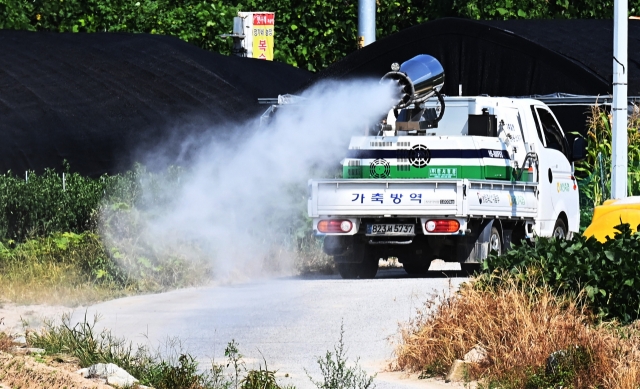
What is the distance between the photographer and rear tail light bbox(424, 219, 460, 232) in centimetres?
1919

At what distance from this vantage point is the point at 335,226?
1955 centimetres

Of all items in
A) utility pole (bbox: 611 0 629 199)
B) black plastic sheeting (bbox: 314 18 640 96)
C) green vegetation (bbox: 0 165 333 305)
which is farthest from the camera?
black plastic sheeting (bbox: 314 18 640 96)

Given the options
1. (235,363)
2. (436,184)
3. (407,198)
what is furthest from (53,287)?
(235,363)

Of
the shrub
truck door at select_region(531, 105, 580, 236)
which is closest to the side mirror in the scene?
truck door at select_region(531, 105, 580, 236)

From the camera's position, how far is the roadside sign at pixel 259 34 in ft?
118

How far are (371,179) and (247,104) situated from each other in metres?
9.91

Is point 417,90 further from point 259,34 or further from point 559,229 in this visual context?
point 259,34

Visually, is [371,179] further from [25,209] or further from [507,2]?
[507,2]

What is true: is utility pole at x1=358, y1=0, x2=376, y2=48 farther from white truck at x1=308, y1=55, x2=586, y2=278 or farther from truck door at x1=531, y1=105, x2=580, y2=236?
white truck at x1=308, y1=55, x2=586, y2=278

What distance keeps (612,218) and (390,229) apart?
15.1ft

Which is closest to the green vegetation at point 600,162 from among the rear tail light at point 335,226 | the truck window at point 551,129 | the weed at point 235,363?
the truck window at point 551,129

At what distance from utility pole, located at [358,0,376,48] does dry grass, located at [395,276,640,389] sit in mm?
20530

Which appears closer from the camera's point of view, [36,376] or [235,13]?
[36,376]

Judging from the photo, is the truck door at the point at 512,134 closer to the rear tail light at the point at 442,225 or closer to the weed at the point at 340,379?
the rear tail light at the point at 442,225
